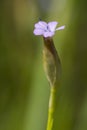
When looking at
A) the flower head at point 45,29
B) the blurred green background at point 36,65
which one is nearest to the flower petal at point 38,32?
the flower head at point 45,29

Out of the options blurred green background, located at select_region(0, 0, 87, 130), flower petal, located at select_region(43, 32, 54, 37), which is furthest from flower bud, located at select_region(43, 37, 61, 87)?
blurred green background, located at select_region(0, 0, 87, 130)

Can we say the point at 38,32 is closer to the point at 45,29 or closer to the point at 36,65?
the point at 45,29

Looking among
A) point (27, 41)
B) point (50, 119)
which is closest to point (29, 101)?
point (27, 41)

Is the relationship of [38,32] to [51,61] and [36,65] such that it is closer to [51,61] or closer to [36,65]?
[51,61]

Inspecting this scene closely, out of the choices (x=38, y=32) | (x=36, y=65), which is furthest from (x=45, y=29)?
(x=36, y=65)

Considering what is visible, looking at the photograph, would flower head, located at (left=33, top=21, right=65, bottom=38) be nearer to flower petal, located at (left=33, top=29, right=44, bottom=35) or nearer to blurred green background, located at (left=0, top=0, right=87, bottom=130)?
flower petal, located at (left=33, top=29, right=44, bottom=35)

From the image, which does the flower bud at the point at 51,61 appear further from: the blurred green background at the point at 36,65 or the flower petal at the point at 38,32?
the blurred green background at the point at 36,65

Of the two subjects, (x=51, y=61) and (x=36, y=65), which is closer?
(x=51, y=61)

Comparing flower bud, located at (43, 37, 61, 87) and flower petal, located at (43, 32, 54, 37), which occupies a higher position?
flower petal, located at (43, 32, 54, 37)
